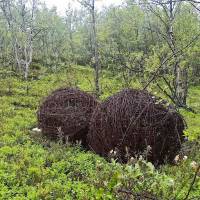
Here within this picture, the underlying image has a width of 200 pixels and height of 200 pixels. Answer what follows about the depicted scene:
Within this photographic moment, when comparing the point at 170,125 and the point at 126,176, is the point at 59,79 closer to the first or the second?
the point at 170,125

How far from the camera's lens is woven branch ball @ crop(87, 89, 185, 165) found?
994cm

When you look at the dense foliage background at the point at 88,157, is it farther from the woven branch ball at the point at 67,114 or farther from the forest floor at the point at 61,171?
the woven branch ball at the point at 67,114

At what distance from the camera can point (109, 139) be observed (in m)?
10.4

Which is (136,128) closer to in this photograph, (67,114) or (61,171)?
(61,171)

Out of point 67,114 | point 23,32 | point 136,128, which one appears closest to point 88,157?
point 136,128

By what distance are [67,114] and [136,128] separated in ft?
10.7

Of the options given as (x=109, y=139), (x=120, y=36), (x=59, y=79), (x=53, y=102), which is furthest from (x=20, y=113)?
→ (x=120, y=36)

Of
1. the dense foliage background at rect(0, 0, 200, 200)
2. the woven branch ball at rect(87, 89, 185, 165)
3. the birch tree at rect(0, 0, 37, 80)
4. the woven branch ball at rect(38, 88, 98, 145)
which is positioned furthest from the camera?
the birch tree at rect(0, 0, 37, 80)

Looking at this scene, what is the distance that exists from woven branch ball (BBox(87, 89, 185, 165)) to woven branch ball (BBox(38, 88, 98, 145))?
1597 millimetres

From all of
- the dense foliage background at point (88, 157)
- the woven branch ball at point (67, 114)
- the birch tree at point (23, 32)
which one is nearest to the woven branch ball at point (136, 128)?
the dense foliage background at point (88, 157)

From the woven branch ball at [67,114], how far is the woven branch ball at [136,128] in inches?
62.9

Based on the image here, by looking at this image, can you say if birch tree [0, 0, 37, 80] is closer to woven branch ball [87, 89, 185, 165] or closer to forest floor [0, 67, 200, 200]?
Answer: forest floor [0, 67, 200, 200]

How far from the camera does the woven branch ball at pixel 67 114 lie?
12.4 m

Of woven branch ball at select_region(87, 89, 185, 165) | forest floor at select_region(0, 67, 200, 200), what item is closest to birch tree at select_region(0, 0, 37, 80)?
forest floor at select_region(0, 67, 200, 200)
